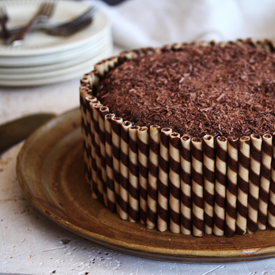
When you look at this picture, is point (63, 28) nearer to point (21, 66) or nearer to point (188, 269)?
point (21, 66)

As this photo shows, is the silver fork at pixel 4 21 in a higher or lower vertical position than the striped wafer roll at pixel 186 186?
higher

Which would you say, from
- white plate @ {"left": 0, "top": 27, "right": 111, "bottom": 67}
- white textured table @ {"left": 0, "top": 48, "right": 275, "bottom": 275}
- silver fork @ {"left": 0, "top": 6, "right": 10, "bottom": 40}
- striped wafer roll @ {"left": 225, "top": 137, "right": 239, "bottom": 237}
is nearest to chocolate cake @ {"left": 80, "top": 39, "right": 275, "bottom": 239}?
striped wafer roll @ {"left": 225, "top": 137, "right": 239, "bottom": 237}

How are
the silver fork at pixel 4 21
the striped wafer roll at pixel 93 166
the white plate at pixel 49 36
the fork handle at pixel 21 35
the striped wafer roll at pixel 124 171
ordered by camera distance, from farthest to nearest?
the silver fork at pixel 4 21 → the fork handle at pixel 21 35 → the white plate at pixel 49 36 → the striped wafer roll at pixel 93 166 → the striped wafer roll at pixel 124 171

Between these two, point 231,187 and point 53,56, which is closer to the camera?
point 231,187

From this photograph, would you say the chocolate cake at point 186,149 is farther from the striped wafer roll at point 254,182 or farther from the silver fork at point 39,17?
the silver fork at point 39,17

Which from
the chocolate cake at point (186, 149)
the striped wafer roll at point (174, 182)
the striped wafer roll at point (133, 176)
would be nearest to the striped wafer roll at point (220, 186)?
the chocolate cake at point (186, 149)

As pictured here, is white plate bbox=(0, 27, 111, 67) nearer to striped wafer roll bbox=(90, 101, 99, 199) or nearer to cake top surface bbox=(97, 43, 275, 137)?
cake top surface bbox=(97, 43, 275, 137)

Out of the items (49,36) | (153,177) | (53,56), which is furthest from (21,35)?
(153,177)

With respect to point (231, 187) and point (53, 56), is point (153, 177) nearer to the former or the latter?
point (231, 187)
